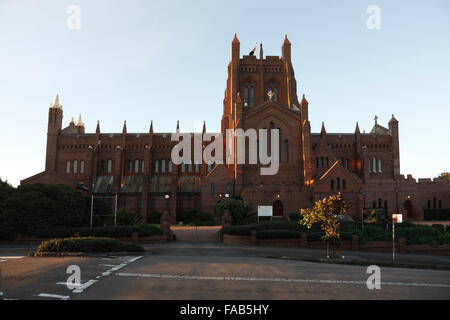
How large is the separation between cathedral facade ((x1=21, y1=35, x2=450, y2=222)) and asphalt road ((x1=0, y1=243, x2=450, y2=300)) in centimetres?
3022

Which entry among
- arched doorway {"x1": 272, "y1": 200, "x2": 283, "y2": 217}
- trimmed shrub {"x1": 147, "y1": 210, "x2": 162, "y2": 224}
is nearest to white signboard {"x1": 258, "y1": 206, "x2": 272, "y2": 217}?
arched doorway {"x1": 272, "y1": 200, "x2": 283, "y2": 217}

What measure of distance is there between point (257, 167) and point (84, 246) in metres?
31.9

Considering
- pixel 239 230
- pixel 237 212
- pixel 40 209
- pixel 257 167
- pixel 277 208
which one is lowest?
pixel 239 230

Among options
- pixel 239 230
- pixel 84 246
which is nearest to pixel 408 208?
pixel 239 230

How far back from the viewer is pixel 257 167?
4800 centimetres

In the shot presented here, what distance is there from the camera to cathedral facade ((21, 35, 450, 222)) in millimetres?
46219

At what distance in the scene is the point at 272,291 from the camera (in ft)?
32.0

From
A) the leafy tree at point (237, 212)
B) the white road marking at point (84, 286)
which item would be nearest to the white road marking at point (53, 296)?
the white road marking at point (84, 286)

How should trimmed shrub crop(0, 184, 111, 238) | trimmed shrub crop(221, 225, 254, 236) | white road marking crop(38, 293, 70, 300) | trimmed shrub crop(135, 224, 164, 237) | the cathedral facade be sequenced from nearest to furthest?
1. white road marking crop(38, 293, 70, 300)
2. trimmed shrub crop(0, 184, 111, 238)
3. trimmed shrub crop(135, 224, 164, 237)
4. trimmed shrub crop(221, 225, 254, 236)
5. the cathedral facade

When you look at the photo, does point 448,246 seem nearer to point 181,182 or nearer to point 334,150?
point 334,150

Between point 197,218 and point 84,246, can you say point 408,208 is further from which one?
point 84,246

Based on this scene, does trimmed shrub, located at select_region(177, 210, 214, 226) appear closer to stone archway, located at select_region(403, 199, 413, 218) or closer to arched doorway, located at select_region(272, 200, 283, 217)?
arched doorway, located at select_region(272, 200, 283, 217)

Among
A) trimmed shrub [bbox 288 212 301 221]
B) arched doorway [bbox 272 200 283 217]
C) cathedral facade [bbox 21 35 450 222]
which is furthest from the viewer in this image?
cathedral facade [bbox 21 35 450 222]

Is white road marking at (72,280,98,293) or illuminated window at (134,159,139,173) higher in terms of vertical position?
illuminated window at (134,159,139,173)
